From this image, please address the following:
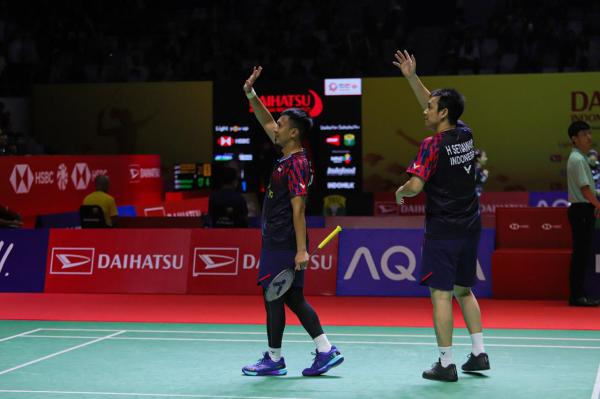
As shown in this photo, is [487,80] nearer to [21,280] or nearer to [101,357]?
[21,280]

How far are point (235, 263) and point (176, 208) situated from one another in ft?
27.0

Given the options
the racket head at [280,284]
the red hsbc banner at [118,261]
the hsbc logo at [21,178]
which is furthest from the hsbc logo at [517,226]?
the hsbc logo at [21,178]

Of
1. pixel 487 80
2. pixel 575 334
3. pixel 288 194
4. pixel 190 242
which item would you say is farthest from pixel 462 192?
pixel 487 80

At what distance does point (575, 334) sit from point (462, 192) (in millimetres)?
3163

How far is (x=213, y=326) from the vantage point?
1021 cm

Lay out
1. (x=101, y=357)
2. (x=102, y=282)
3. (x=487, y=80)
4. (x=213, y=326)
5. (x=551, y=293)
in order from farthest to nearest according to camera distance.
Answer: (x=487, y=80) → (x=102, y=282) → (x=551, y=293) → (x=213, y=326) → (x=101, y=357)

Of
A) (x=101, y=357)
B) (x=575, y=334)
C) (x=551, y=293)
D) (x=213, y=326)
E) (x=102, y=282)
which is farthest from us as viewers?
(x=102, y=282)

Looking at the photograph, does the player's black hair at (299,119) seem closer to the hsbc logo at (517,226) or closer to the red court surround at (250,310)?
the red court surround at (250,310)

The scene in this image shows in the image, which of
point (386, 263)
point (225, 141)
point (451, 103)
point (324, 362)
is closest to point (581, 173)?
point (386, 263)

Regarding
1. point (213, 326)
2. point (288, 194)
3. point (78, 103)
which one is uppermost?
point (78, 103)

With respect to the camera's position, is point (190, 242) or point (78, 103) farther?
point (78, 103)

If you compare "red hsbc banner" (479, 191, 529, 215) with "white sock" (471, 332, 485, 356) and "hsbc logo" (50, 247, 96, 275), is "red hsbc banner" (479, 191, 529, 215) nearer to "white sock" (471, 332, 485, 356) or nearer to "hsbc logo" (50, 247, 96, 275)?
"hsbc logo" (50, 247, 96, 275)

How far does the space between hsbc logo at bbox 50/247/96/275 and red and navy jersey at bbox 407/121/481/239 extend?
6.94m

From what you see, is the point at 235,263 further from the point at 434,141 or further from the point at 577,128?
the point at 434,141
